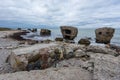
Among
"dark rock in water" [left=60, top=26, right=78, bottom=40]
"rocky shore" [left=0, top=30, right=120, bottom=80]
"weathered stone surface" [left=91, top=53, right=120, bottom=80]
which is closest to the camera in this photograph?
"weathered stone surface" [left=91, top=53, right=120, bottom=80]

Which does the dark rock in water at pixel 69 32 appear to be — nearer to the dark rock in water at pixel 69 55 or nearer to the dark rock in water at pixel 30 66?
the dark rock in water at pixel 69 55

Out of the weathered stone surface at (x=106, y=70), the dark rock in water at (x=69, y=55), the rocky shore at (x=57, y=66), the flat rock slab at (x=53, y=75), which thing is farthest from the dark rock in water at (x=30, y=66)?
the weathered stone surface at (x=106, y=70)

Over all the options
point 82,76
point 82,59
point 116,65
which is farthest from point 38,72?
point 116,65

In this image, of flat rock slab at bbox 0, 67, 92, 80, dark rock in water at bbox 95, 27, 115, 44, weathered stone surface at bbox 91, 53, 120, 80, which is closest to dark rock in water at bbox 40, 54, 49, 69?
flat rock slab at bbox 0, 67, 92, 80

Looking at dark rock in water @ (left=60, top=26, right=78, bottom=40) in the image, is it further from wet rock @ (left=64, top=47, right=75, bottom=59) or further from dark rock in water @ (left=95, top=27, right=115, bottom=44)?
wet rock @ (left=64, top=47, right=75, bottom=59)

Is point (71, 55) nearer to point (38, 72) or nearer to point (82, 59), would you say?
point (82, 59)

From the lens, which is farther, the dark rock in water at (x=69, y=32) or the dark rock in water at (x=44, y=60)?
the dark rock in water at (x=69, y=32)

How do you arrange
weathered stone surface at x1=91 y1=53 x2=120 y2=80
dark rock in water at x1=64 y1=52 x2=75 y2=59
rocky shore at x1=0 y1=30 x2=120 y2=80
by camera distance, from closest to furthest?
weathered stone surface at x1=91 y1=53 x2=120 y2=80
rocky shore at x1=0 y1=30 x2=120 y2=80
dark rock in water at x1=64 y1=52 x2=75 y2=59

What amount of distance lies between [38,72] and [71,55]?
10.4ft

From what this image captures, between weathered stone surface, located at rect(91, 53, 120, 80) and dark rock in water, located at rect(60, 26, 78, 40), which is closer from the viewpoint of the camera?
weathered stone surface, located at rect(91, 53, 120, 80)

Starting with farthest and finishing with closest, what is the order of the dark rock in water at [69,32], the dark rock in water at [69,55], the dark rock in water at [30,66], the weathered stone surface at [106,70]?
the dark rock in water at [69,32] → the dark rock in water at [69,55] → the dark rock in water at [30,66] → the weathered stone surface at [106,70]

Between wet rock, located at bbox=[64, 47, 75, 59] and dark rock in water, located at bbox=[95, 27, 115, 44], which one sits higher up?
wet rock, located at bbox=[64, 47, 75, 59]

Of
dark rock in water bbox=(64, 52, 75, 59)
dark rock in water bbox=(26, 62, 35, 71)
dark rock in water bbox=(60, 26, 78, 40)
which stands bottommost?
dark rock in water bbox=(60, 26, 78, 40)

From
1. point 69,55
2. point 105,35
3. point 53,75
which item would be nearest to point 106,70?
point 53,75
